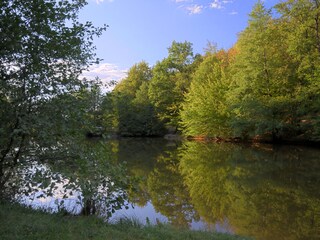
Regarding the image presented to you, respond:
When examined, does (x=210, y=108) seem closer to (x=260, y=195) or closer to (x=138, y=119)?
(x=138, y=119)

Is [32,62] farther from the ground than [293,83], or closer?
closer

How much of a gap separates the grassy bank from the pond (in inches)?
18.1

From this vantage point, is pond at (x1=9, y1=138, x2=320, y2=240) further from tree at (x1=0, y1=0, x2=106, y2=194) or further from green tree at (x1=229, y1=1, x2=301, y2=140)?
green tree at (x1=229, y1=1, x2=301, y2=140)

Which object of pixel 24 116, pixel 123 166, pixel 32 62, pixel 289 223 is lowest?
pixel 289 223

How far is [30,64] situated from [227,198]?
7879 mm

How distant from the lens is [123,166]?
5.62 meters

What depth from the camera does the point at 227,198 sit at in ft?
34.8

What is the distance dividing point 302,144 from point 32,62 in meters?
28.6

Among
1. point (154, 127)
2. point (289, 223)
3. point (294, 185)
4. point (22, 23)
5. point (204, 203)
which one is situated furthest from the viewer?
point (154, 127)

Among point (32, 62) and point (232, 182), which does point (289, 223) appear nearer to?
point (232, 182)

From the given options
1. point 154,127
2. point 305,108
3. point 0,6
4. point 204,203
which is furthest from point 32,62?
point 154,127

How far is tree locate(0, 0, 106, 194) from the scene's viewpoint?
4.83 meters

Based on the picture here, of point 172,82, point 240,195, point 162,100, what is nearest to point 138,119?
point 162,100

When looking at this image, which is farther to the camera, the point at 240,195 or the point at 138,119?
the point at 138,119
